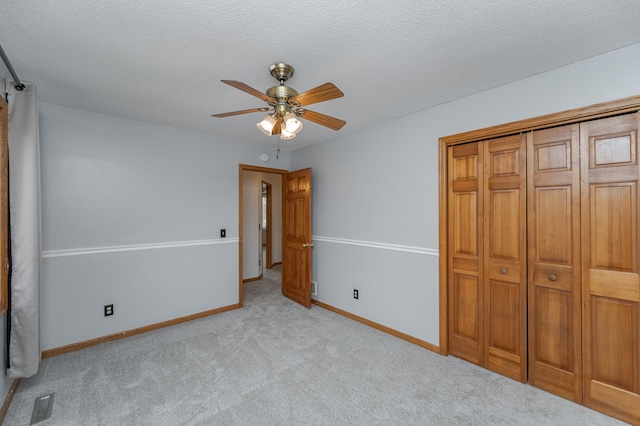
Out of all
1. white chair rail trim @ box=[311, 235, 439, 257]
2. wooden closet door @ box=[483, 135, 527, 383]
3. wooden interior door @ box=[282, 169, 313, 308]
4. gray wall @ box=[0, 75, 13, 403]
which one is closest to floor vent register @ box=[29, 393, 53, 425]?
gray wall @ box=[0, 75, 13, 403]

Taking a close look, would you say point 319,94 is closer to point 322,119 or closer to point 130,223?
point 322,119

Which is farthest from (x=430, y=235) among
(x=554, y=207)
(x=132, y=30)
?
(x=132, y=30)

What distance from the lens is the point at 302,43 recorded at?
1.70 m

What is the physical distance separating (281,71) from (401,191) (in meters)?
1.80

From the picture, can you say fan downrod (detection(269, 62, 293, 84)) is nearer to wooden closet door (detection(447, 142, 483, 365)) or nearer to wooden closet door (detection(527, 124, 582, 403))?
wooden closet door (detection(447, 142, 483, 365))

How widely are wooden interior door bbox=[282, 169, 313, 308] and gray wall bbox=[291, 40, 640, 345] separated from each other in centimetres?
22

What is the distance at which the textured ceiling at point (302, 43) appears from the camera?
4.71 ft

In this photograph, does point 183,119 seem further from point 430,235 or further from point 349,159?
point 430,235

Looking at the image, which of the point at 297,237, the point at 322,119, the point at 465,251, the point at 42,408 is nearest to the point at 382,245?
the point at 465,251

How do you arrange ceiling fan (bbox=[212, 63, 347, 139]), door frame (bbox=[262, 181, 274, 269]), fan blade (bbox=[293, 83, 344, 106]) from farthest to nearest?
1. door frame (bbox=[262, 181, 274, 269])
2. ceiling fan (bbox=[212, 63, 347, 139])
3. fan blade (bbox=[293, 83, 344, 106])

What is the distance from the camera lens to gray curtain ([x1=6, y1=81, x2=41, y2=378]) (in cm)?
207

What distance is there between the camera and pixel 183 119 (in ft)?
10.3

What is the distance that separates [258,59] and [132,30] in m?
0.73

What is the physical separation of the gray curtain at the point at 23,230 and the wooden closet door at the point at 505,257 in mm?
3761
